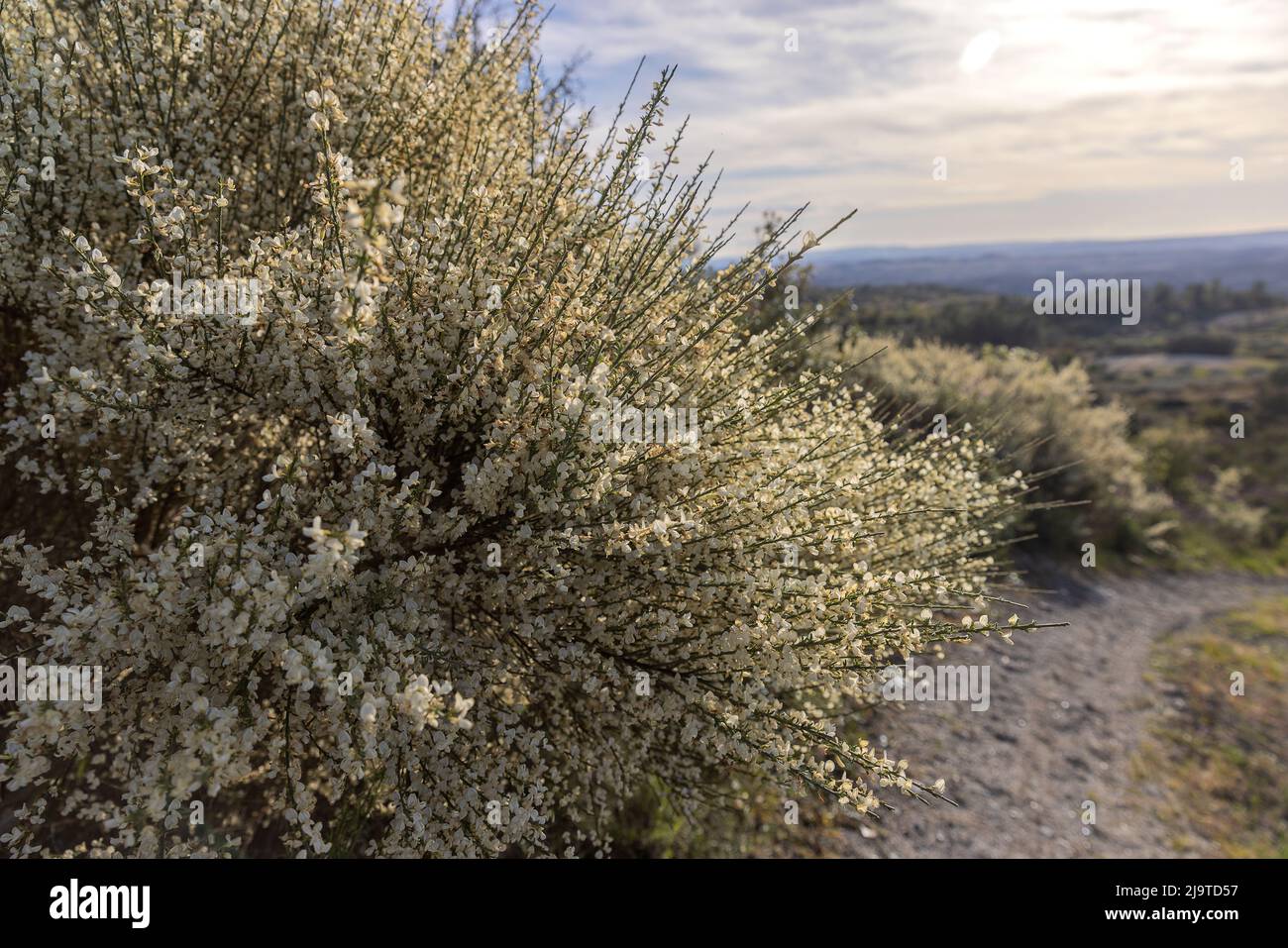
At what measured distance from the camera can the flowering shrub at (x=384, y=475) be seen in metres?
3.24

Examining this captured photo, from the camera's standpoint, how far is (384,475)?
3.42 meters

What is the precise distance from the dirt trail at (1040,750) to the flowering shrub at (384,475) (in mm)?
4554

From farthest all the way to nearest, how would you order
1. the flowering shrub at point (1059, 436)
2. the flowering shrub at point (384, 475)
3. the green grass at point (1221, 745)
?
the flowering shrub at point (1059, 436) → the green grass at point (1221, 745) → the flowering shrub at point (384, 475)

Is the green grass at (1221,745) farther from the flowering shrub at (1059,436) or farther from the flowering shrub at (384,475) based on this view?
the flowering shrub at (384,475)

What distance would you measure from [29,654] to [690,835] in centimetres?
536

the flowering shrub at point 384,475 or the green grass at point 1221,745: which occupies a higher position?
the flowering shrub at point 384,475

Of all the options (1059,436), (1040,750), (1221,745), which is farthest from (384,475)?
(1059,436)

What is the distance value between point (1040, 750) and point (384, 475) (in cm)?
1092

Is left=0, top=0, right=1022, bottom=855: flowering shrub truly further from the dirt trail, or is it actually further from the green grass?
the green grass

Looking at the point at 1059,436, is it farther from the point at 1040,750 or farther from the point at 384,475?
the point at 384,475

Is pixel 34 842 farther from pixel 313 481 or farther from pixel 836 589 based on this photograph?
pixel 836 589

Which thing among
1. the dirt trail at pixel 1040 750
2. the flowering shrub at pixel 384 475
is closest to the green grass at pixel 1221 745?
the dirt trail at pixel 1040 750

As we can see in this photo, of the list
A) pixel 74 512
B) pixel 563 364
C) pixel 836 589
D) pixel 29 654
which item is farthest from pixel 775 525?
pixel 74 512

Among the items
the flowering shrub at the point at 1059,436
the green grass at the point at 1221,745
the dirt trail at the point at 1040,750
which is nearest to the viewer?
the dirt trail at the point at 1040,750
